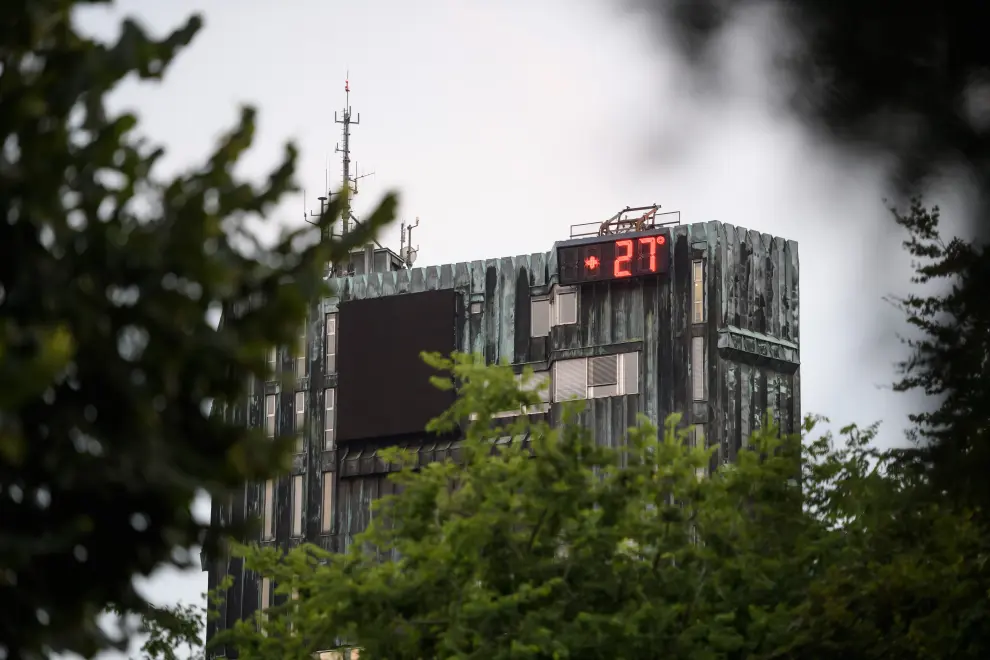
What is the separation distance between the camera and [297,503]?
80.9 metres

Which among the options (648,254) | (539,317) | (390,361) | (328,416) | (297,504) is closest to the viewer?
(648,254)

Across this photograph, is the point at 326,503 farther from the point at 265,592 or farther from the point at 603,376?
the point at 603,376

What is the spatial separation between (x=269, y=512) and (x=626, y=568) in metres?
58.0

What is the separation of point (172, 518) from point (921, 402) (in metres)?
4.02

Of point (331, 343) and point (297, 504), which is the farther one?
point (331, 343)

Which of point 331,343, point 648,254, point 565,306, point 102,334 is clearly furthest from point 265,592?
point 102,334

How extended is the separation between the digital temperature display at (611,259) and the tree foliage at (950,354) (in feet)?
232

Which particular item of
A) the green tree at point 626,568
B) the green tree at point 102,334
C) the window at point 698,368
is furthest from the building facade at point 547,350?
the green tree at point 102,334

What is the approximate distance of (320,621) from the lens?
84.7ft

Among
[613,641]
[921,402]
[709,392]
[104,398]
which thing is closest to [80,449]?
[104,398]

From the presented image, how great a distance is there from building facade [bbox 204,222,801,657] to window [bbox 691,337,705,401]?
4cm

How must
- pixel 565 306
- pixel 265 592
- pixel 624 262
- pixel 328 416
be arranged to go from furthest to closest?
pixel 328 416 → pixel 265 592 → pixel 565 306 → pixel 624 262

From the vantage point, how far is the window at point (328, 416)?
3199 inches

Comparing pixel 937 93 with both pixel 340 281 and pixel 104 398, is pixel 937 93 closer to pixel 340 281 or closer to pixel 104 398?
pixel 104 398
